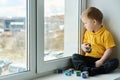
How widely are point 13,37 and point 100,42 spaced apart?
2.01ft

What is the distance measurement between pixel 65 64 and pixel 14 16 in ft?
1.69

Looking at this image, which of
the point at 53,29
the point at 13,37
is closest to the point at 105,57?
the point at 53,29

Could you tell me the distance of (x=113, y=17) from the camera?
1669mm

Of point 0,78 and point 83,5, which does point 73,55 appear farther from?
point 0,78

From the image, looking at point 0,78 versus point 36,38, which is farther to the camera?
point 36,38

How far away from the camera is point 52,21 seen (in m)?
1.54

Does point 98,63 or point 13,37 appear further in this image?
point 98,63

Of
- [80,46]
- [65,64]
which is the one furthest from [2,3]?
[80,46]

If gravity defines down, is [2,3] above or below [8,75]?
above

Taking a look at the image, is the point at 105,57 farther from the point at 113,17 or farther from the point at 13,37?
the point at 13,37

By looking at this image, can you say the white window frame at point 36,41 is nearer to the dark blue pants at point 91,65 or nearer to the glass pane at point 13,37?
the glass pane at point 13,37

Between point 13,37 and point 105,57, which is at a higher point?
point 13,37

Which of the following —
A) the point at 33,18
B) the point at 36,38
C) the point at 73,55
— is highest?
the point at 33,18

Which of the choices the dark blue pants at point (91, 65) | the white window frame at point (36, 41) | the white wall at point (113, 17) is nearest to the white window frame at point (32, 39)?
the white window frame at point (36, 41)
